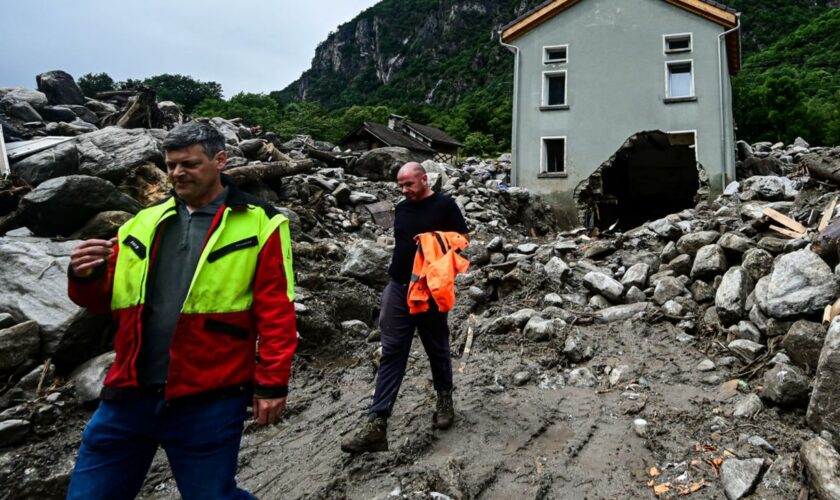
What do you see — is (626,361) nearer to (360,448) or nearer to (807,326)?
(807,326)

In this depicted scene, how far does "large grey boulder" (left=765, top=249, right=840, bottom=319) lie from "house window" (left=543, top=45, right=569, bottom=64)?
13.9m

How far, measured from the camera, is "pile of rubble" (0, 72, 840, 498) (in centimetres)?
326

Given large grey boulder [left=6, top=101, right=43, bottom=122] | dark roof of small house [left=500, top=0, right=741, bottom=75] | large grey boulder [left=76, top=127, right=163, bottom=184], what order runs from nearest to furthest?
1. large grey boulder [left=76, top=127, right=163, bottom=184]
2. large grey boulder [left=6, top=101, right=43, bottom=122]
3. dark roof of small house [left=500, top=0, right=741, bottom=75]

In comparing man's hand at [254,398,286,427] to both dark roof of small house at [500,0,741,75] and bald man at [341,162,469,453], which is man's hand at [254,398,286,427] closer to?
bald man at [341,162,469,453]

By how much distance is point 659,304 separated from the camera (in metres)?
5.57

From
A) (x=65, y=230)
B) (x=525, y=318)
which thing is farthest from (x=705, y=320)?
(x=65, y=230)

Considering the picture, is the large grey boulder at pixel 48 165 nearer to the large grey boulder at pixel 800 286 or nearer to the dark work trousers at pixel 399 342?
the dark work trousers at pixel 399 342

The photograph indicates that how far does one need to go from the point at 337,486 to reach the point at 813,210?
19.0 feet

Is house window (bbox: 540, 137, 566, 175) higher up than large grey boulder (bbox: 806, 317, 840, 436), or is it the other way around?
house window (bbox: 540, 137, 566, 175)

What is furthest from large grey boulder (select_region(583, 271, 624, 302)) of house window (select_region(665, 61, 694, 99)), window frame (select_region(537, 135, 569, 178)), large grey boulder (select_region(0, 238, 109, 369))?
house window (select_region(665, 61, 694, 99))

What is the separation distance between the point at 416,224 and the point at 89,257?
2.10m

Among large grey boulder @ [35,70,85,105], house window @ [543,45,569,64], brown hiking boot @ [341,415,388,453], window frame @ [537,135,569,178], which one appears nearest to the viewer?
brown hiking boot @ [341,415,388,453]

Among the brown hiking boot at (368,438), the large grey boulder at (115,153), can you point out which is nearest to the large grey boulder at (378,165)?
the large grey boulder at (115,153)

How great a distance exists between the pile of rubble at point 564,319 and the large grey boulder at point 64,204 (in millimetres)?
17
